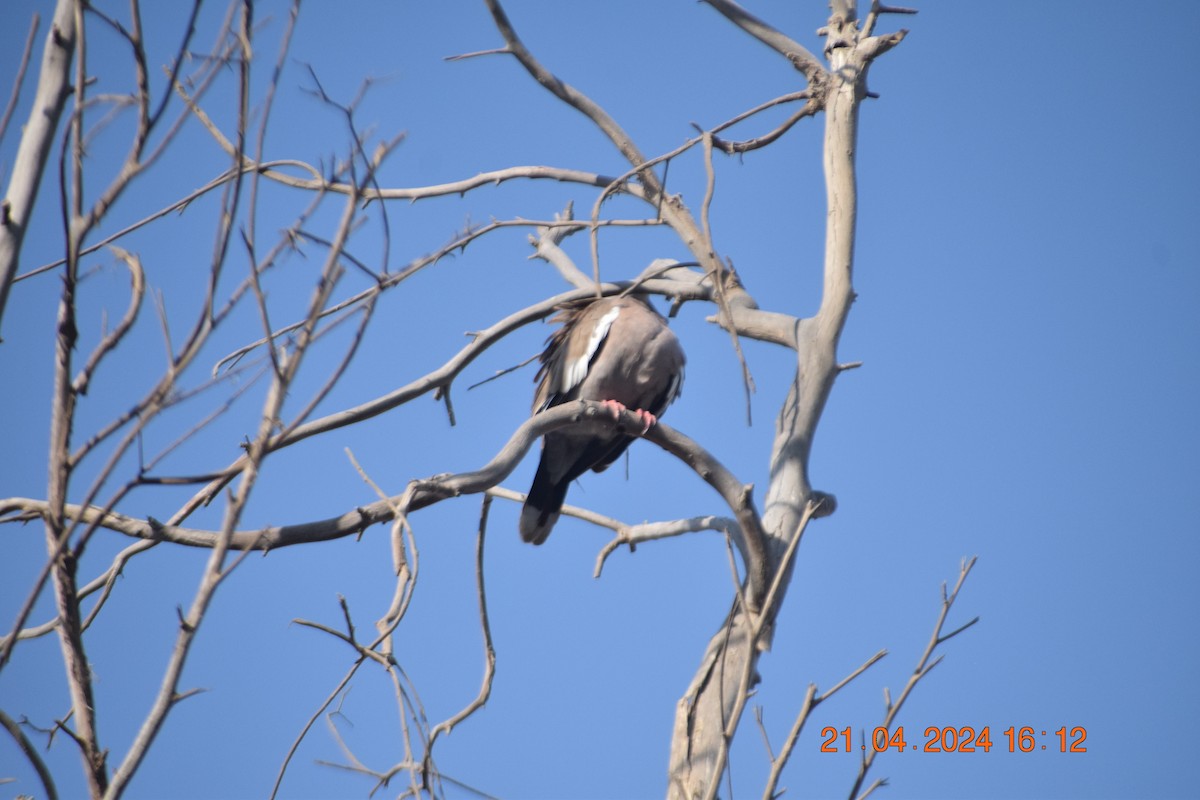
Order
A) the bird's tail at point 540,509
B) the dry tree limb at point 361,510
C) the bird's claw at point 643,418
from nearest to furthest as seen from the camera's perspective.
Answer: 1. the dry tree limb at point 361,510
2. the bird's claw at point 643,418
3. the bird's tail at point 540,509

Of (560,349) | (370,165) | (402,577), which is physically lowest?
(402,577)

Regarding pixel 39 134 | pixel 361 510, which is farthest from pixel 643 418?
pixel 39 134

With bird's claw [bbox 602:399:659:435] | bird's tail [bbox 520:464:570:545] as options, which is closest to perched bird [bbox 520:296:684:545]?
bird's tail [bbox 520:464:570:545]

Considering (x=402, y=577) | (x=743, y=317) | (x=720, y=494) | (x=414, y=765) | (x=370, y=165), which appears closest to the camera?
(x=370, y=165)

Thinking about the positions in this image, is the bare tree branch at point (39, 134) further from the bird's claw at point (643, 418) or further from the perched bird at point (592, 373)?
the perched bird at point (592, 373)

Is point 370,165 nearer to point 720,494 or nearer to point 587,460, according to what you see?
point 720,494

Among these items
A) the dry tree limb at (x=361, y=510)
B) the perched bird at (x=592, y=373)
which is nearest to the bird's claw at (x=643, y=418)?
the dry tree limb at (x=361, y=510)

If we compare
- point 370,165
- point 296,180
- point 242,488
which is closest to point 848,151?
point 296,180

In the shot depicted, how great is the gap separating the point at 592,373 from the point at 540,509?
62 centimetres

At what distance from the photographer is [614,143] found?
4.36 m

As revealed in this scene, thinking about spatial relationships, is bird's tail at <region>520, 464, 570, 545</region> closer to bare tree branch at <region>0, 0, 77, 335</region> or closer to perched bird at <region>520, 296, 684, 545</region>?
perched bird at <region>520, 296, 684, 545</region>

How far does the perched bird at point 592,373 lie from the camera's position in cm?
459

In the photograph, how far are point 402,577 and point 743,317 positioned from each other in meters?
2.02

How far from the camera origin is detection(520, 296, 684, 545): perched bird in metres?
4.59
